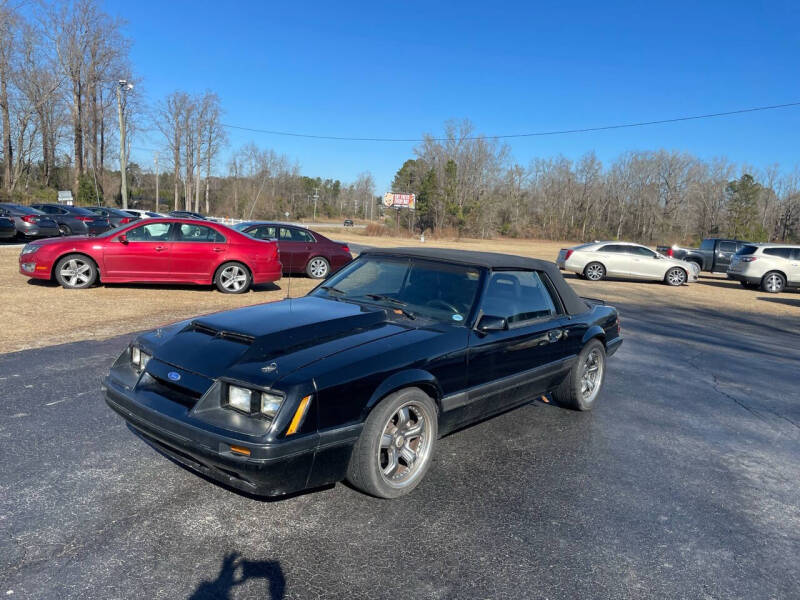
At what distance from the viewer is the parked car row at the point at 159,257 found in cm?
994

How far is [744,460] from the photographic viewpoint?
4254mm

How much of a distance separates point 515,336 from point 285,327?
5.74 feet

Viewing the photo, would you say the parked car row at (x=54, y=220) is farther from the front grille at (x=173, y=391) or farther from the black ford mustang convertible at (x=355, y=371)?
the front grille at (x=173, y=391)

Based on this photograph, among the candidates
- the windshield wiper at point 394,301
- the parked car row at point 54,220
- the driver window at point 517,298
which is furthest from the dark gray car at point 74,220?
the driver window at point 517,298

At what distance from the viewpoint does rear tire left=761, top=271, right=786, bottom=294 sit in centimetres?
1903

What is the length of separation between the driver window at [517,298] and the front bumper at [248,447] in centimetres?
162

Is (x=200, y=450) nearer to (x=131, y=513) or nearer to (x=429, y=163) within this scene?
(x=131, y=513)

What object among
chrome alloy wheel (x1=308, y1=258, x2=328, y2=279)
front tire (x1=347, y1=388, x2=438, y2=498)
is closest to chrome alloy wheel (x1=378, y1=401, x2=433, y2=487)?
front tire (x1=347, y1=388, x2=438, y2=498)

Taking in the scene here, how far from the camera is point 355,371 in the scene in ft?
9.63

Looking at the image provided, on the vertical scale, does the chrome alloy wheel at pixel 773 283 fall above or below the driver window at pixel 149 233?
below

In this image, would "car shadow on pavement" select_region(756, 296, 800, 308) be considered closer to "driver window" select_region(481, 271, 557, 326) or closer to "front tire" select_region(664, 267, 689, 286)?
"front tire" select_region(664, 267, 689, 286)

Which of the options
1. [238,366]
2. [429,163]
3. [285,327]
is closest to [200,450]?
[238,366]

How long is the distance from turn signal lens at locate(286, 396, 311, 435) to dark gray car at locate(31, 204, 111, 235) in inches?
924

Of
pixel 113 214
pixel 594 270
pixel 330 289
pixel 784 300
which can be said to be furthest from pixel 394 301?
pixel 113 214
